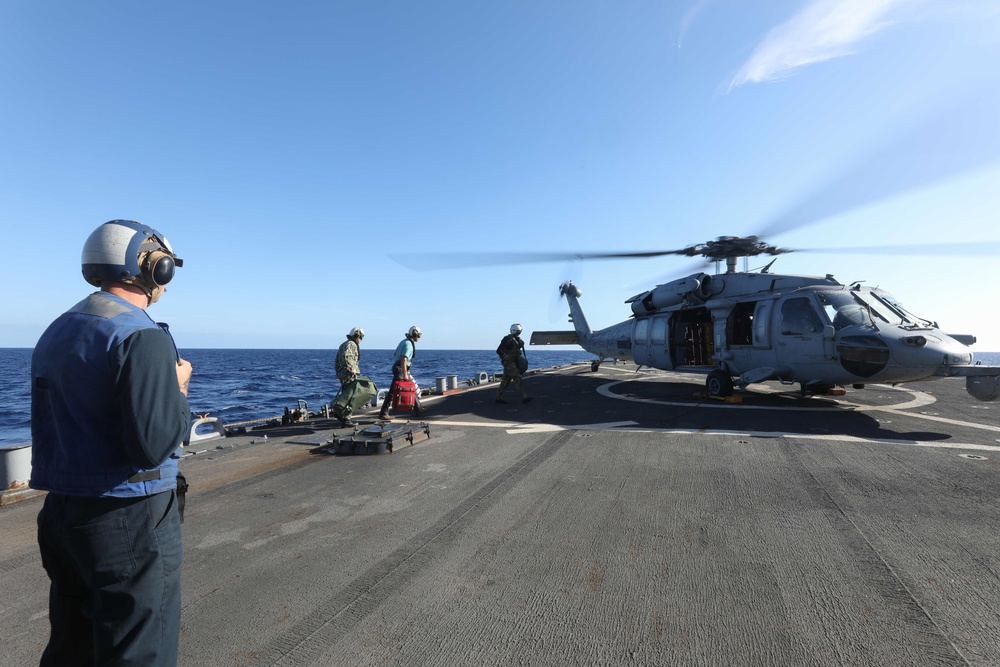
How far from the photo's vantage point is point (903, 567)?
3203mm

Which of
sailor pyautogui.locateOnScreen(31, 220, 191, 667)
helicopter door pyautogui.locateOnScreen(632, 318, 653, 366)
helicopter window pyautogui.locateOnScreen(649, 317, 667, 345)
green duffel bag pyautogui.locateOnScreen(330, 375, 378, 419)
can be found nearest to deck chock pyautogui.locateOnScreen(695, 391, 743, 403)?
helicopter window pyautogui.locateOnScreen(649, 317, 667, 345)

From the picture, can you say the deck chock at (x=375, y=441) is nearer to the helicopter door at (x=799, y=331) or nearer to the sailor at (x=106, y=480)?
the sailor at (x=106, y=480)

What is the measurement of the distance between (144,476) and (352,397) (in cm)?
727

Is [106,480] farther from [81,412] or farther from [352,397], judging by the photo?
[352,397]

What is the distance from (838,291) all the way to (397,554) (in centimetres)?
1078

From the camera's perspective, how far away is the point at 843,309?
9711 millimetres

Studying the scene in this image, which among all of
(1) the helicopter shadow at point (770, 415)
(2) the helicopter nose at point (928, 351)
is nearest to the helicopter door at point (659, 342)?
(1) the helicopter shadow at point (770, 415)

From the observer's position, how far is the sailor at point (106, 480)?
1.73 m

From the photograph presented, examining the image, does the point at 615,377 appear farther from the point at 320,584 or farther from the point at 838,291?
the point at 320,584

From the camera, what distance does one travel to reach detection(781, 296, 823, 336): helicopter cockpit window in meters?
9.95

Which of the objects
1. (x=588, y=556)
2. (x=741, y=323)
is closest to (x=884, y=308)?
(x=741, y=323)

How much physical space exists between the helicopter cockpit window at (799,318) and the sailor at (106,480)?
37.5 ft

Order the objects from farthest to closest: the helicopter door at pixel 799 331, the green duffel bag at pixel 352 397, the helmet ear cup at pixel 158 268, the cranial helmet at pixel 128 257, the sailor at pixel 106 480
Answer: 1. the helicopter door at pixel 799 331
2. the green duffel bag at pixel 352 397
3. the helmet ear cup at pixel 158 268
4. the cranial helmet at pixel 128 257
5. the sailor at pixel 106 480

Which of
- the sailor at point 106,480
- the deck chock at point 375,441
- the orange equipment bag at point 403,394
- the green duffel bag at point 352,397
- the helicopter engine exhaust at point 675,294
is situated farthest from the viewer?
the helicopter engine exhaust at point 675,294
